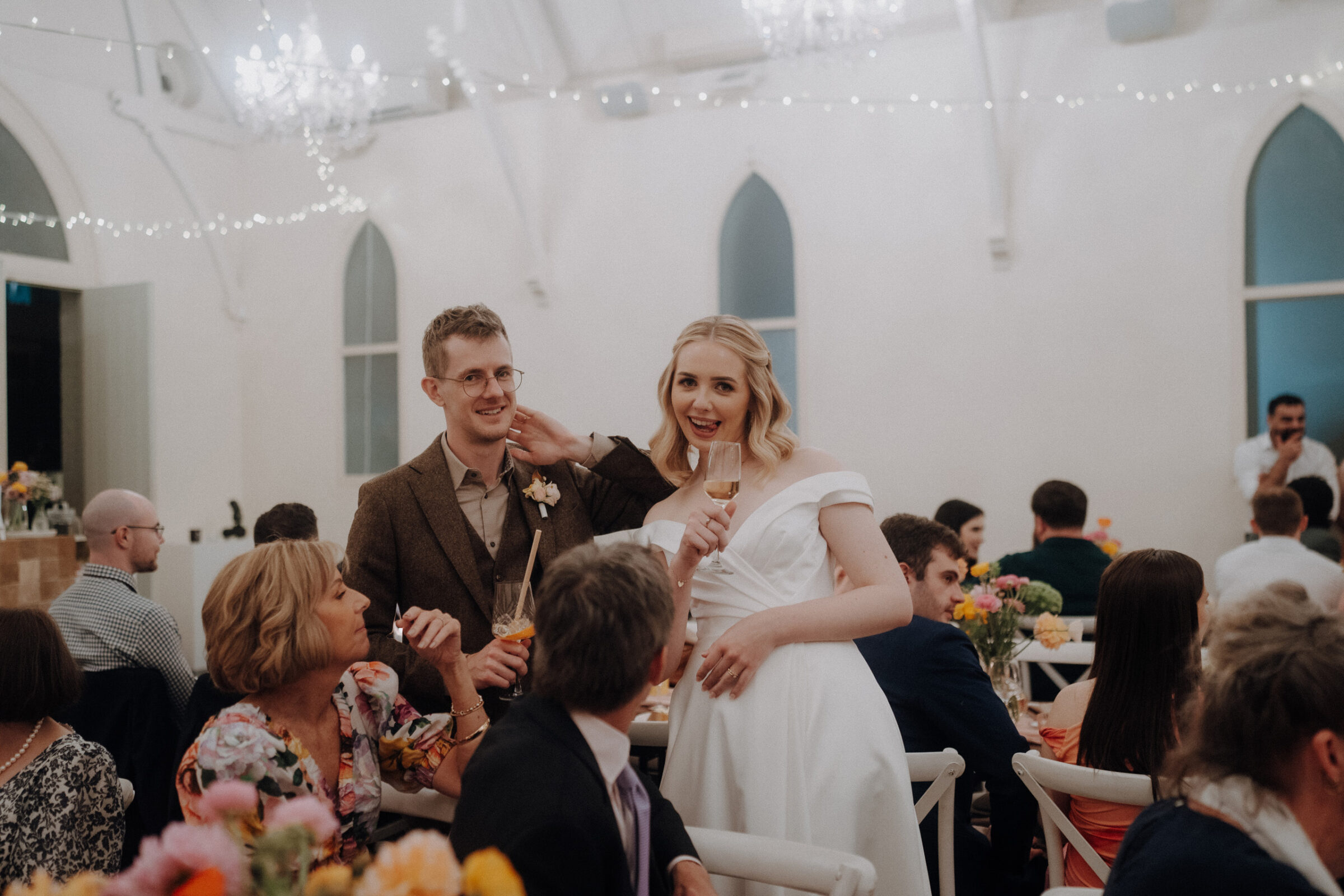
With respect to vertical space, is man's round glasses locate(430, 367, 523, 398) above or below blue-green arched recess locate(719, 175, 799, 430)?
below

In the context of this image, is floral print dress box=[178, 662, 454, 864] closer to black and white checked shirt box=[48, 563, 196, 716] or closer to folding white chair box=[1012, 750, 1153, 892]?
folding white chair box=[1012, 750, 1153, 892]

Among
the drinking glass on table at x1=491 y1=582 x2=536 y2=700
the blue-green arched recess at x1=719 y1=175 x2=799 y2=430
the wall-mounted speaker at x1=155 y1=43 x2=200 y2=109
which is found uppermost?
the wall-mounted speaker at x1=155 y1=43 x2=200 y2=109

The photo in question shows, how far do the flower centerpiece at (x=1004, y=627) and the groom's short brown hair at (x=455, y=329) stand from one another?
64.4 inches

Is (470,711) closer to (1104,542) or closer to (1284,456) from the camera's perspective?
(1104,542)

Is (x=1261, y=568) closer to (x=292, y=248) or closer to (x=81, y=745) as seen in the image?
(x=81, y=745)

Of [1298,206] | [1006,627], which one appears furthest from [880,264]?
[1006,627]

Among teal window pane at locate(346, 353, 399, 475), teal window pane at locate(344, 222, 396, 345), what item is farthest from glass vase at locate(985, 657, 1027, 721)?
teal window pane at locate(344, 222, 396, 345)

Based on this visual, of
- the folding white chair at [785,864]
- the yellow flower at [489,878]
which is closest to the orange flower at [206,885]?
the yellow flower at [489,878]

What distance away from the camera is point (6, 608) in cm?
211

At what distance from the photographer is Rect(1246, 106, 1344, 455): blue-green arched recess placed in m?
6.09

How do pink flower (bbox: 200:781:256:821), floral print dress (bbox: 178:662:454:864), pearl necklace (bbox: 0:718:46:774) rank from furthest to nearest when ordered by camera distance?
pearl necklace (bbox: 0:718:46:774)
floral print dress (bbox: 178:662:454:864)
pink flower (bbox: 200:781:256:821)

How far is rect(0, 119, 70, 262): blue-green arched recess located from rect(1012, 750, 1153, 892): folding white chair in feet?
25.8

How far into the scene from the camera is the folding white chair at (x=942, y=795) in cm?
218

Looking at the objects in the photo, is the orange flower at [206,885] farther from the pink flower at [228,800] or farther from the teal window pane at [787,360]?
the teal window pane at [787,360]
